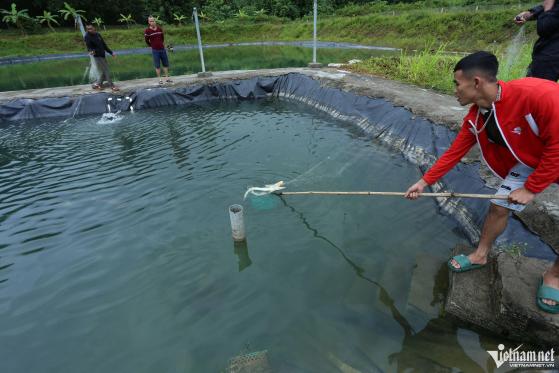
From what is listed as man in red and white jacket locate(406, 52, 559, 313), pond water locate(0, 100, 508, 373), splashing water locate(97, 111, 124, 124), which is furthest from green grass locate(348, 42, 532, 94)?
splashing water locate(97, 111, 124, 124)

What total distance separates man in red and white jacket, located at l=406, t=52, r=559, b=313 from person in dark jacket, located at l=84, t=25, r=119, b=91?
9896mm

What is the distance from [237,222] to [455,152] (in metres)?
2.27

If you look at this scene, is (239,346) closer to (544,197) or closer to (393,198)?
(393,198)

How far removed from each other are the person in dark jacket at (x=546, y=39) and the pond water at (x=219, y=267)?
82.7 inches

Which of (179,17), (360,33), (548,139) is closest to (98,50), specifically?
(548,139)

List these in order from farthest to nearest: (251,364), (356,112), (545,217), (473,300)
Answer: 1. (356,112)
2. (545,217)
3. (473,300)
4. (251,364)

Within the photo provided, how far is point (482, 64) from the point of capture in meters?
2.08

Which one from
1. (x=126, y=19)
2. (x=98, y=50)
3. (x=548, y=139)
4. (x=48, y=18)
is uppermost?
(x=48, y=18)

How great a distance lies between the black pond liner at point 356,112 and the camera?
374cm

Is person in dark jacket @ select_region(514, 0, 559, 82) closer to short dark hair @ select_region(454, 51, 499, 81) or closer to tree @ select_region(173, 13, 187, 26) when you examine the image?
short dark hair @ select_region(454, 51, 499, 81)

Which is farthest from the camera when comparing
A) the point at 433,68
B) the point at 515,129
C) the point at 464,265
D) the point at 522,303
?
the point at 433,68

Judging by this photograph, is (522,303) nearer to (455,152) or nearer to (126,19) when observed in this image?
(455,152)

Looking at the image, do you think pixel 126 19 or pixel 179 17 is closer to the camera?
pixel 126 19

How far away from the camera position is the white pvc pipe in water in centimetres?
342
